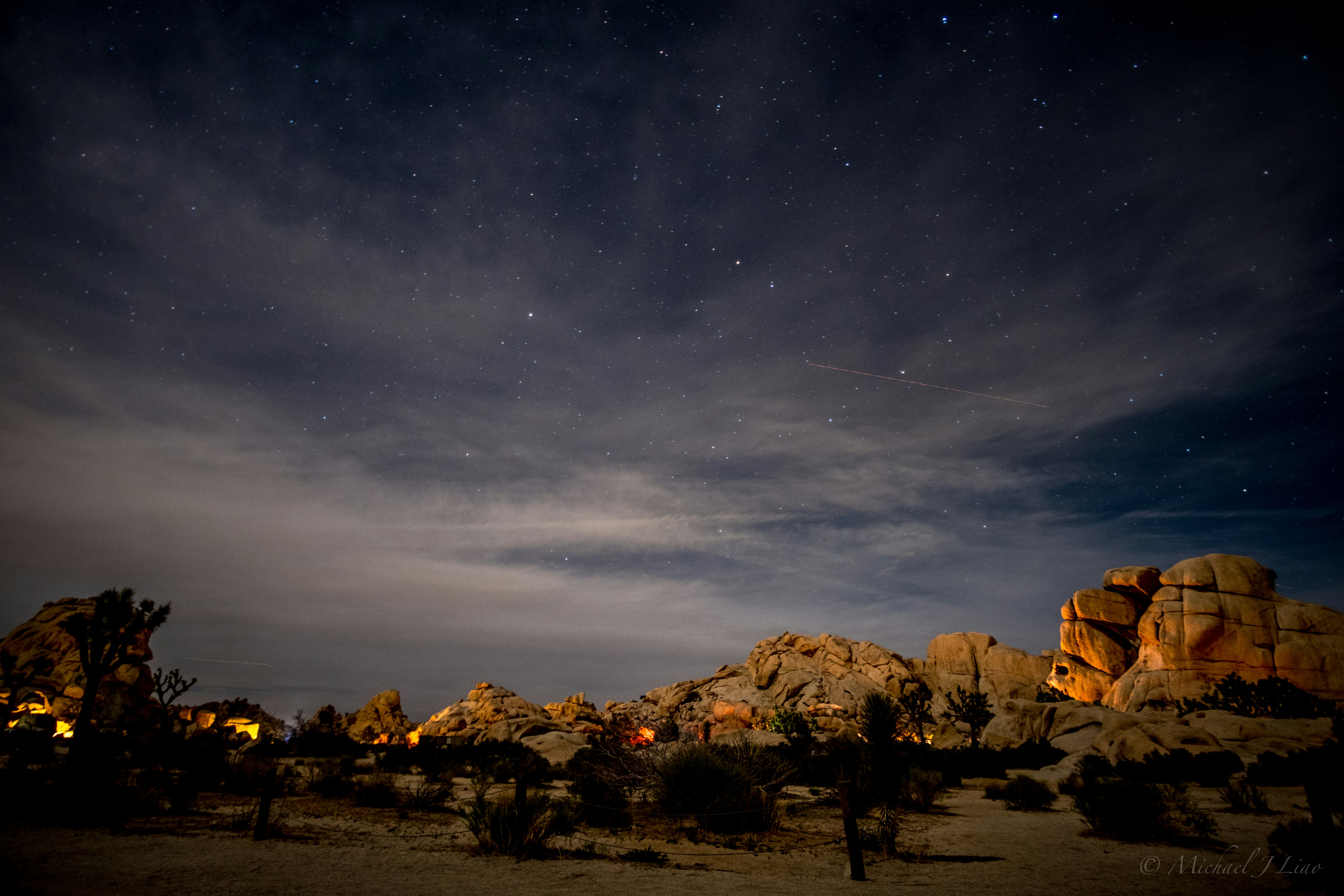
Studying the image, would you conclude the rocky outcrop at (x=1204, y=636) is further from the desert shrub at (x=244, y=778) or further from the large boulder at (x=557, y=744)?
the desert shrub at (x=244, y=778)

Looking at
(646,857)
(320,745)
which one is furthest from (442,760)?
(646,857)

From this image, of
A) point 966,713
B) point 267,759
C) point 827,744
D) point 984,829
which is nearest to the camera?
point 984,829

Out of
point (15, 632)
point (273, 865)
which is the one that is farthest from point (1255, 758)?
point (15, 632)

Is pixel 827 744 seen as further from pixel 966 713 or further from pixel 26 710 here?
pixel 26 710

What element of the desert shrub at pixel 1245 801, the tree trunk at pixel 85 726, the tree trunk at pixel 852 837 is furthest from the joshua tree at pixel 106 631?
the desert shrub at pixel 1245 801

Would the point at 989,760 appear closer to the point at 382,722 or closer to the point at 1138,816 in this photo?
the point at 1138,816

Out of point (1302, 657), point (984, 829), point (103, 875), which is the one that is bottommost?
point (984, 829)

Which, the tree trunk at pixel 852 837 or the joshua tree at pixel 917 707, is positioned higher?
the tree trunk at pixel 852 837

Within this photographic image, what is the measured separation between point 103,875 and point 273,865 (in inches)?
73.2

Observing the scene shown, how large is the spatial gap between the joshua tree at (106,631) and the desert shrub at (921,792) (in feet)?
77.7

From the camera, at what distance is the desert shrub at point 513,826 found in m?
9.70

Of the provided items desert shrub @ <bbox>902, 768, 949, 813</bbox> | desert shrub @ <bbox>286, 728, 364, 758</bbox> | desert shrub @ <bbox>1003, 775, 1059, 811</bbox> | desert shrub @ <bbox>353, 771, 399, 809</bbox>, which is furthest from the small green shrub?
desert shrub @ <bbox>286, 728, 364, 758</bbox>

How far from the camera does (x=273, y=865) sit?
7926 millimetres

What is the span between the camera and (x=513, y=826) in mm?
9859
